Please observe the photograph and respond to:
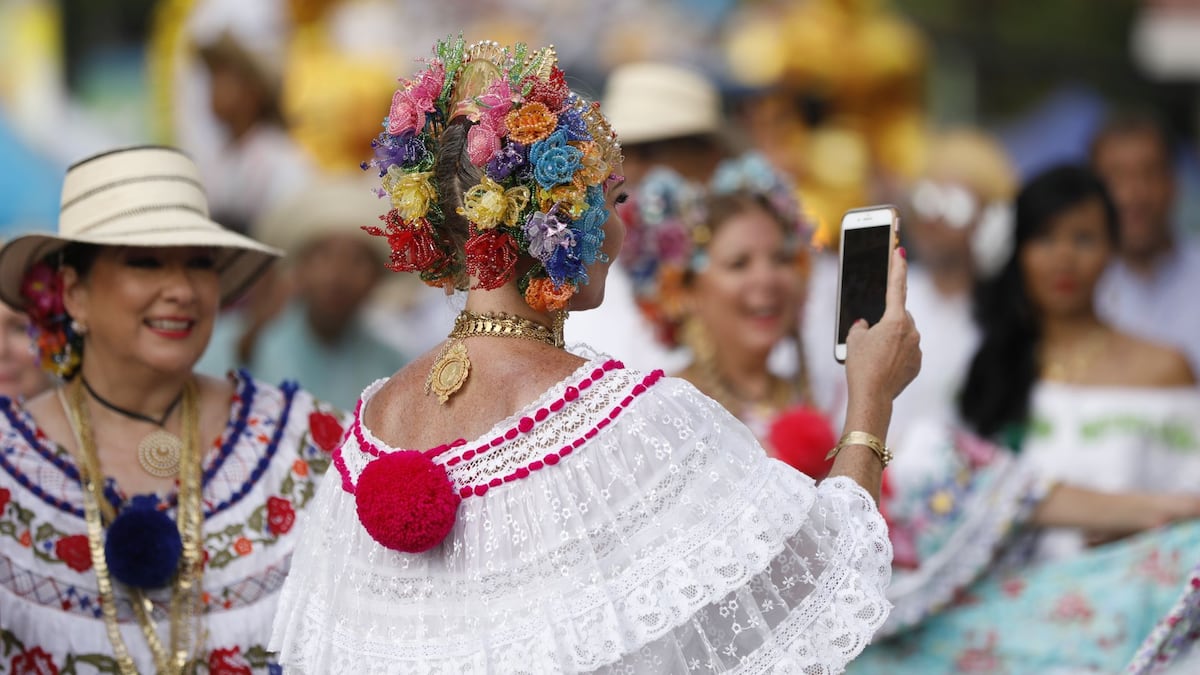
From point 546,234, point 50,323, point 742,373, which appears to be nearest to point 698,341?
point 742,373

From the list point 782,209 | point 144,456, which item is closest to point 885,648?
point 782,209

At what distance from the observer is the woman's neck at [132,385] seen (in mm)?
4035

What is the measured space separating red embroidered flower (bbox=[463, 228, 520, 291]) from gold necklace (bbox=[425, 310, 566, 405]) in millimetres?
77

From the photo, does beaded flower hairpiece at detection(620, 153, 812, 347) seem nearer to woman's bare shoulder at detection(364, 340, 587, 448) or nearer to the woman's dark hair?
the woman's dark hair

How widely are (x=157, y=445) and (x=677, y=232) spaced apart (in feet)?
7.10

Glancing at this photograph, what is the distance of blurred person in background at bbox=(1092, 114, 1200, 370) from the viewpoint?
28.3 feet

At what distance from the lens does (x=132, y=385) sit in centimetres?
404

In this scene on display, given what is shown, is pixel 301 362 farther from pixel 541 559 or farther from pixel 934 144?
pixel 541 559

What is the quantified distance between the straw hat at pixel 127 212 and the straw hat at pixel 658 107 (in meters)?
3.10

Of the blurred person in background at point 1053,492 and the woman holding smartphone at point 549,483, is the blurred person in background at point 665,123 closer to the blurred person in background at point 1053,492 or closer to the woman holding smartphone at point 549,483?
the blurred person in background at point 1053,492

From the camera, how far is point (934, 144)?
10.3 metres

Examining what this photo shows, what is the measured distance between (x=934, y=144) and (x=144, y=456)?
7363 millimetres

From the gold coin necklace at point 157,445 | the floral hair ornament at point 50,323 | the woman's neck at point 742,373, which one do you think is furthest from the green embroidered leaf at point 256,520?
the woman's neck at point 742,373

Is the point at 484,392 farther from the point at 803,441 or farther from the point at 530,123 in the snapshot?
the point at 803,441
